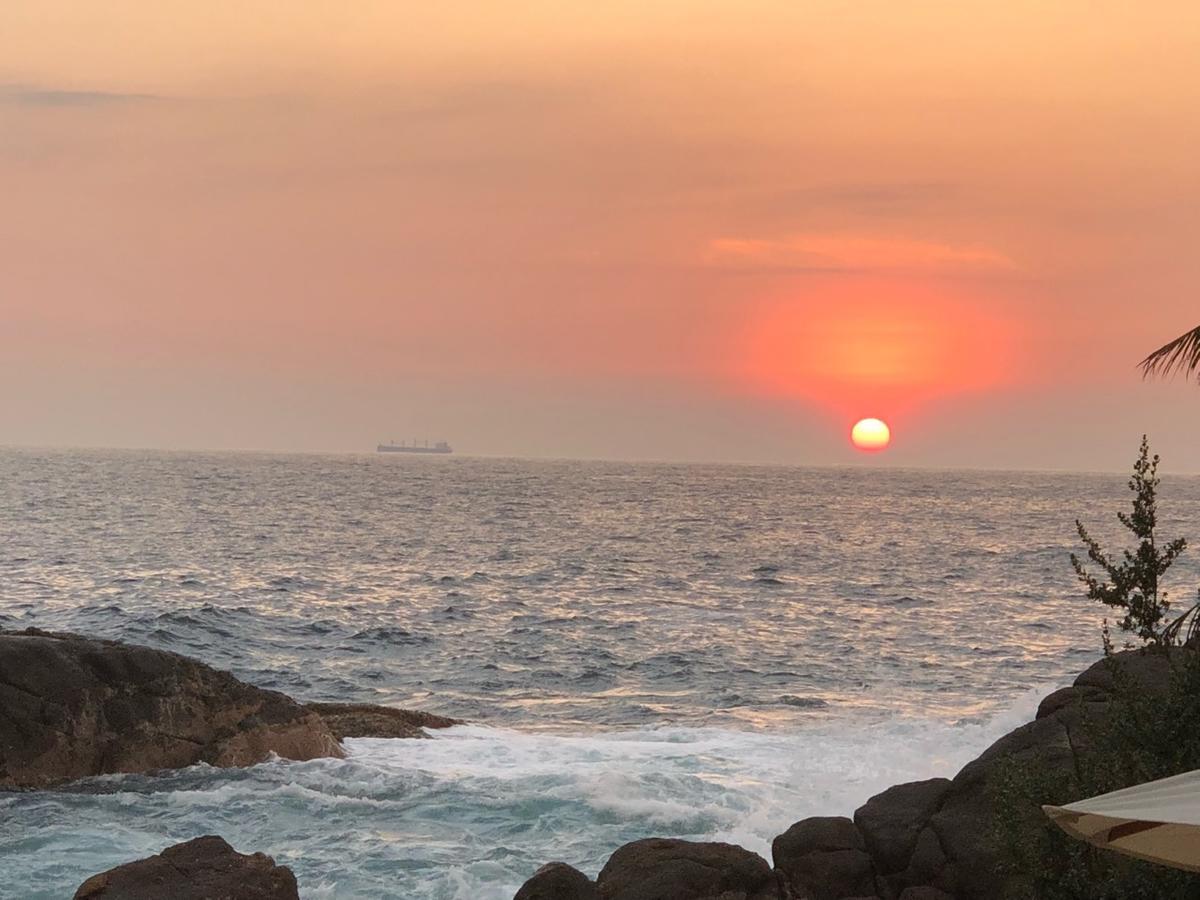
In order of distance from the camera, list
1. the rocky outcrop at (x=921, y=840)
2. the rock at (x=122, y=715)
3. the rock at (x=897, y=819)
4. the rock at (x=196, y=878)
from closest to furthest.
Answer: the rock at (x=196, y=878) → the rocky outcrop at (x=921, y=840) → the rock at (x=897, y=819) → the rock at (x=122, y=715)

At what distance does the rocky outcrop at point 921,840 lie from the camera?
1252 centimetres

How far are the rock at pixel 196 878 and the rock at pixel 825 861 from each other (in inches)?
199

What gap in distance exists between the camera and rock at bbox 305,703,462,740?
22297 mm

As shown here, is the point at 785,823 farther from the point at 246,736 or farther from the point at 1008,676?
the point at 1008,676

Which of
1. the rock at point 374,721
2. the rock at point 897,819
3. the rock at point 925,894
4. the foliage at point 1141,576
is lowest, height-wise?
the rock at point 374,721

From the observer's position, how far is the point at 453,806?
18.1 metres

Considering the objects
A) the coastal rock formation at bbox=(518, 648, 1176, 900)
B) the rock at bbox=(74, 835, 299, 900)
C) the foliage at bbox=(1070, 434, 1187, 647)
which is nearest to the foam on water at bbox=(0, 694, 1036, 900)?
the rock at bbox=(74, 835, 299, 900)

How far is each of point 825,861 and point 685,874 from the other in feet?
5.68

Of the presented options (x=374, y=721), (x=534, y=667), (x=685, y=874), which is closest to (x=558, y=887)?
(x=685, y=874)

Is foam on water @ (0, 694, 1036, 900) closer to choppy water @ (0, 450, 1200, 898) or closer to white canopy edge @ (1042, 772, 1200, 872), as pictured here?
choppy water @ (0, 450, 1200, 898)

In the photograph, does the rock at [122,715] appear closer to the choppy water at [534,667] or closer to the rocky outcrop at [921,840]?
the choppy water at [534,667]

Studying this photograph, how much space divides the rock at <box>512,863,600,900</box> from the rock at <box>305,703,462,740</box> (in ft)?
33.9

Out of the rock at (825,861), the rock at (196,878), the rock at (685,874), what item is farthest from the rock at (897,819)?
the rock at (196,878)

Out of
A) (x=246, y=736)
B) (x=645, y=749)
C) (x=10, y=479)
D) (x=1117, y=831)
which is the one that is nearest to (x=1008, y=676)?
(x=645, y=749)
